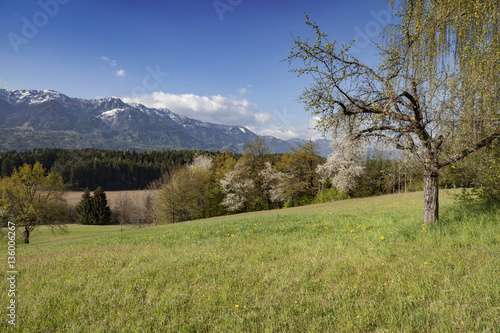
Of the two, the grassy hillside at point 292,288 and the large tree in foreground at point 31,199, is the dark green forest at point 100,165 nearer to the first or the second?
the large tree in foreground at point 31,199

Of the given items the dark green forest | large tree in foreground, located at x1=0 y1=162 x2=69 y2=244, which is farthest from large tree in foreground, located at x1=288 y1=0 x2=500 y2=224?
the dark green forest

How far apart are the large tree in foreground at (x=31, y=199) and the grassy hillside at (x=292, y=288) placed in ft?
109

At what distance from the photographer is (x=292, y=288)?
498 cm

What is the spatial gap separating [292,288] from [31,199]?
4229cm

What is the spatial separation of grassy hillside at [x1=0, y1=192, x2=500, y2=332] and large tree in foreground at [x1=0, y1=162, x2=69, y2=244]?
109 ft

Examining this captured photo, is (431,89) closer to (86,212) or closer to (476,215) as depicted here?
(476,215)

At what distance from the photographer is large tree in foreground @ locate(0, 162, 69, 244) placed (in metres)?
31.3

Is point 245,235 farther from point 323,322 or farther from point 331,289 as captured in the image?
point 323,322

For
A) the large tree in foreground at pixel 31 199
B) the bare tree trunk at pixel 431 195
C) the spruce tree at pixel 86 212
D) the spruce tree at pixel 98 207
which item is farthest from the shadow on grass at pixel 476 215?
the spruce tree at pixel 86 212

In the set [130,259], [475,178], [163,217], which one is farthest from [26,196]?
[475,178]

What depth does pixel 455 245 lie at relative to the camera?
6.33m

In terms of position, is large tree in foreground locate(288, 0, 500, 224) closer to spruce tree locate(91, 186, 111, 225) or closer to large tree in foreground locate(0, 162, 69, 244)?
large tree in foreground locate(0, 162, 69, 244)

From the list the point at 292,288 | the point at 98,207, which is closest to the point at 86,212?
the point at 98,207

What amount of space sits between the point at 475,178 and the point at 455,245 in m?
5.35
